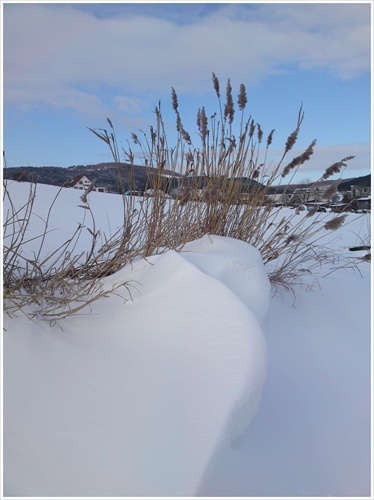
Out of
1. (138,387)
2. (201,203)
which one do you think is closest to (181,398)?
(138,387)

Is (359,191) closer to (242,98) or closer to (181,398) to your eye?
(242,98)

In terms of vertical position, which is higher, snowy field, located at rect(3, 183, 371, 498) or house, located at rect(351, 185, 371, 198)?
house, located at rect(351, 185, 371, 198)

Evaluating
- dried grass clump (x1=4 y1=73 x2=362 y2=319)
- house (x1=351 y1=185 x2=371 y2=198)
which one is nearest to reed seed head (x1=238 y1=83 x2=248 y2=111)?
dried grass clump (x1=4 y1=73 x2=362 y2=319)

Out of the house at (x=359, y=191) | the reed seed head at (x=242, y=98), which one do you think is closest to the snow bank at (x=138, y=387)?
the reed seed head at (x=242, y=98)

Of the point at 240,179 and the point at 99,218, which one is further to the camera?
the point at 99,218

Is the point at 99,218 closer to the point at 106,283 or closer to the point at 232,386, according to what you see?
the point at 106,283

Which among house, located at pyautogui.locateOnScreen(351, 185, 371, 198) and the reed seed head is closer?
the reed seed head

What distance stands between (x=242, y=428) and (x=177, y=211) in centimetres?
111

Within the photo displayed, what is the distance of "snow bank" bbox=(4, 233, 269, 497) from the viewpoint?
0.95 metres

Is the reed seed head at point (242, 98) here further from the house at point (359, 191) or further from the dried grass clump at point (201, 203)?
the house at point (359, 191)

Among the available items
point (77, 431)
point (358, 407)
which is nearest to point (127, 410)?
point (77, 431)

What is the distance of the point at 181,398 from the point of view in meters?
1.13

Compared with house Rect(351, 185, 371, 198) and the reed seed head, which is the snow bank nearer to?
the reed seed head

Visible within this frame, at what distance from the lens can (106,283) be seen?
1679 millimetres
